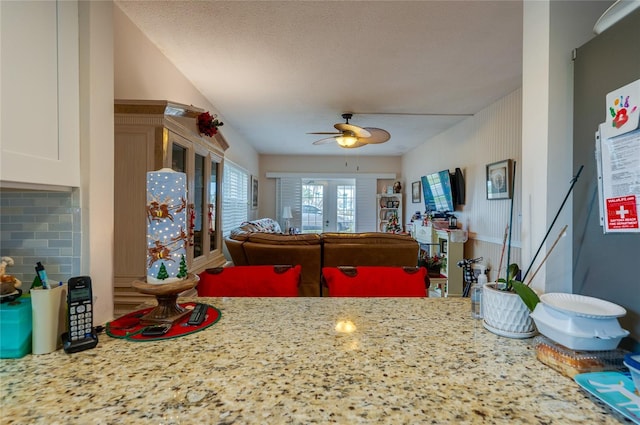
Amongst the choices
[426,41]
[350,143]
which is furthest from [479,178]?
[426,41]

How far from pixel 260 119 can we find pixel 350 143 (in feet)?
4.66

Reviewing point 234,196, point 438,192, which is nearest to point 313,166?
point 234,196

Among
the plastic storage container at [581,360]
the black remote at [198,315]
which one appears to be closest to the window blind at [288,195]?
the black remote at [198,315]

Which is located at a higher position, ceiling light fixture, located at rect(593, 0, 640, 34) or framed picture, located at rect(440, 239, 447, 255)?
ceiling light fixture, located at rect(593, 0, 640, 34)

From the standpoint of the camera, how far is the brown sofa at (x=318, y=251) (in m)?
2.62

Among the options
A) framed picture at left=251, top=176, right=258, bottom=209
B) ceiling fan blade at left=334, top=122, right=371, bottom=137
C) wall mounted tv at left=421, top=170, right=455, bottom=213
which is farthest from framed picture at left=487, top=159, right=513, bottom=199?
framed picture at left=251, top=176, right=258, bottom=209

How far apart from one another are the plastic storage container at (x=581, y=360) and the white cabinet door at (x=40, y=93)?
135cm

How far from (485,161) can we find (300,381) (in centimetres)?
382

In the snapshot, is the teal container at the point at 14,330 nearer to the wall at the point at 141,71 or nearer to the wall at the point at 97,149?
the wall at the point at 97,149

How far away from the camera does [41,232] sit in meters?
0.87

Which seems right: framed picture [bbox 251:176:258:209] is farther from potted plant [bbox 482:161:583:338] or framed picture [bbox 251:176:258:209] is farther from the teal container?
potted plant [bbox 482:161:583:338]

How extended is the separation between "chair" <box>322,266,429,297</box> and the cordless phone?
0.91m

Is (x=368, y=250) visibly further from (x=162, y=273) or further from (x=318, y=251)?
(x=162, y=273)

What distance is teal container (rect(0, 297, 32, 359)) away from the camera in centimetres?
70
